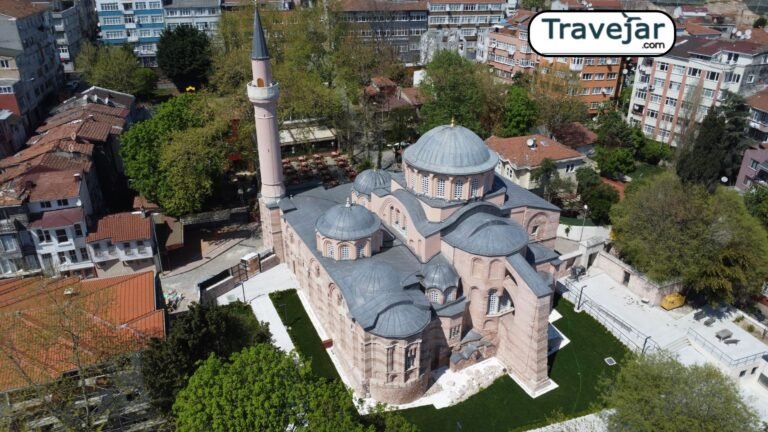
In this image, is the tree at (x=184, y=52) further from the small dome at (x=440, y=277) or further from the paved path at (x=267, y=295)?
the small dome at (x=440, y=277)

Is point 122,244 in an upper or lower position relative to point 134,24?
lower

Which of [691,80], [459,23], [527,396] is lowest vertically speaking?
[527,396]

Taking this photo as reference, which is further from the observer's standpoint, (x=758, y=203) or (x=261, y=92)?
(x=758, y=203)

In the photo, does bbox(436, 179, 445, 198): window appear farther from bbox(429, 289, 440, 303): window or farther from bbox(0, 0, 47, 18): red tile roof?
bbox(0, 0, 47, 18): red tile roof

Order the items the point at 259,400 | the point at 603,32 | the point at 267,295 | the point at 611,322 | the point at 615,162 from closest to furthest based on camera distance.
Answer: the point at 259,400, the point at 603,32, the point at 611,322, the point at 267,295, the point at 615,162

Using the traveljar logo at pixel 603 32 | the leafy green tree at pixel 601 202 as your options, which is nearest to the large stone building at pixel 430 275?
the traveljar logo at pixel 603 32

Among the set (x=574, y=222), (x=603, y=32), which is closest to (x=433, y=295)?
(x=603, y=32)

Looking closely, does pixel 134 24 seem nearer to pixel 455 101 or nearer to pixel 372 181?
pixel 455 101

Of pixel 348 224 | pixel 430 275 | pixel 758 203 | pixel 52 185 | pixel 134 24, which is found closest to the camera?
pixel 430 275
